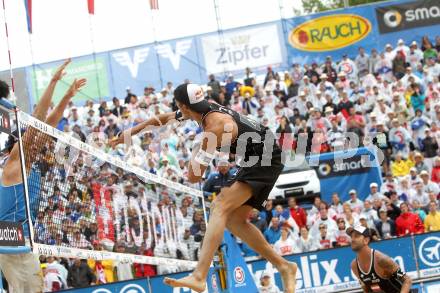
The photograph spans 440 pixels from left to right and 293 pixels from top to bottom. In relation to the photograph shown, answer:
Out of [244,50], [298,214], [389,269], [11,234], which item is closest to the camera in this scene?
[11,234]

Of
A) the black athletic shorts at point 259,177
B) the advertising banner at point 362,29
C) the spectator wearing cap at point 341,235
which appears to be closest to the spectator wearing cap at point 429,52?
the advertising banner at point 362,29

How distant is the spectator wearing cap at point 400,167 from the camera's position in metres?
18.8

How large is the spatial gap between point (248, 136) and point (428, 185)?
10759mm

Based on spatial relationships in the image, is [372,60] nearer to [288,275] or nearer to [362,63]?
[362,63]

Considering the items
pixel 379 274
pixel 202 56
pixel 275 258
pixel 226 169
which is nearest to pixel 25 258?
pixel 275 258

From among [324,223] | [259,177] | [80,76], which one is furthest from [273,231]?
[80,76]

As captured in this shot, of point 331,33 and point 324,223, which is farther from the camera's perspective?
point 331,33

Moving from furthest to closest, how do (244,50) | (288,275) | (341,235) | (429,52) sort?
(244,50), (429,52), (341,235), (288,275)

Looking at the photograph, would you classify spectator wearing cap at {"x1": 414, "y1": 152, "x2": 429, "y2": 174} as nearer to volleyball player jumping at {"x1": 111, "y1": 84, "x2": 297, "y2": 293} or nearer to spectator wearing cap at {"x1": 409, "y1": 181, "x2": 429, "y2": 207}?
spectator wearing cap at {"x1": 409, "y1": 181, "x2": 429, "y2": 207}

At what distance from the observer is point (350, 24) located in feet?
82.5

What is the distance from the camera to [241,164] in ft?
25.0

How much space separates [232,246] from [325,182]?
860cm

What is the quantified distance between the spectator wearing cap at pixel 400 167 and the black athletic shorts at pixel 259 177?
37.8ft

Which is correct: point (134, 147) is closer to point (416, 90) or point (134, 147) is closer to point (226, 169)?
point (226, 169)
